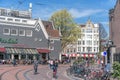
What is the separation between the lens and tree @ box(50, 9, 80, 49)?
92688 mm

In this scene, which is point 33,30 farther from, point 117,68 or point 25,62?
point 117,68

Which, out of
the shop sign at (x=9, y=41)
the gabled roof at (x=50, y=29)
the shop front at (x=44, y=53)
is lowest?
the shop front at (x=44, y=53)

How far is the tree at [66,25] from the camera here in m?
92.7

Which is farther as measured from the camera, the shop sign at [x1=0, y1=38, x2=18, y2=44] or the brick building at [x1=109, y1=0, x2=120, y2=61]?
the shop sign at [x1=0, y1=38, x2=18, y2=44]

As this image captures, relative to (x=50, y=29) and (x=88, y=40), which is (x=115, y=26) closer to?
(x=50, y=29)

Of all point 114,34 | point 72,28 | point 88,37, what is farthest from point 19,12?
point 88,37

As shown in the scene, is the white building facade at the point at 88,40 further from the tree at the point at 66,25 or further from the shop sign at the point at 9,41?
the shop sign at the point at 9,41

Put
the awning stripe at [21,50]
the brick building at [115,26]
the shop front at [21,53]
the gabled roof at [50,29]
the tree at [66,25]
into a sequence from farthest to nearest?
the tree at [66,25] → the gabled roof at [50,29] → the awning stripe at [21,50] → the shop front at [21,53] → the brick building at [115,26]

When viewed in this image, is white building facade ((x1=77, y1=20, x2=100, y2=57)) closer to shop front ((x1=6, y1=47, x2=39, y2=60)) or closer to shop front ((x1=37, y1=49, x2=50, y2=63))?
shop front ((x1=37, y1=49, x2=50, y2=63))

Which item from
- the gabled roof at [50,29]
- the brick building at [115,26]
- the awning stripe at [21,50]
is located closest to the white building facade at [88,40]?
the gabled roof at [50,29]

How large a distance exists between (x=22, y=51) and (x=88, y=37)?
5911cm

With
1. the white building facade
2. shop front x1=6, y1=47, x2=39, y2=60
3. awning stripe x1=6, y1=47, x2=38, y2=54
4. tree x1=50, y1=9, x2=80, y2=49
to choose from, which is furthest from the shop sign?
the white building facade

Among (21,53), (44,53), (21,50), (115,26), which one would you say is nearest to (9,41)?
(21,50)

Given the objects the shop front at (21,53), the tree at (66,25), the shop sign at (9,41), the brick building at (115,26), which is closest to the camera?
the brick building at (115,26)
